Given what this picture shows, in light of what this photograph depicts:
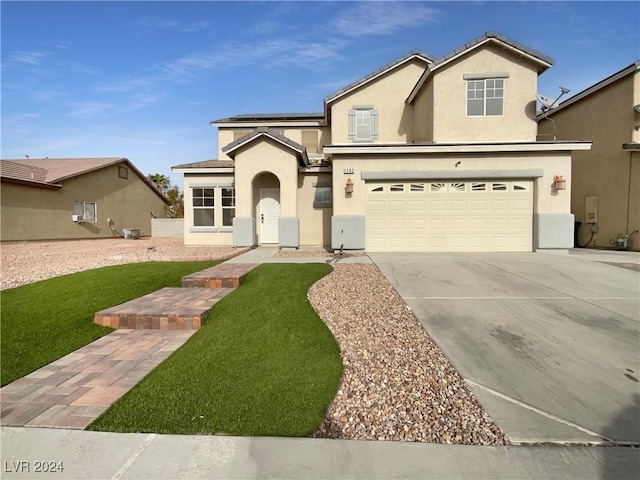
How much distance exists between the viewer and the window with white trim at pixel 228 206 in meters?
15.4

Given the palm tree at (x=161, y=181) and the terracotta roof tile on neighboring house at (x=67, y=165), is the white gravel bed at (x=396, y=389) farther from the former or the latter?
the palm tree at (x=161, y=181)

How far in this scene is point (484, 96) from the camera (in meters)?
12.7

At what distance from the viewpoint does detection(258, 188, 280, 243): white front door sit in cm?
1481

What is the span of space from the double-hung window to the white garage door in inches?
111

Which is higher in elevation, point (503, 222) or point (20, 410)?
point (503, 222)

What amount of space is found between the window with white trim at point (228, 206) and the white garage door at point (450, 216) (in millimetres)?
6531

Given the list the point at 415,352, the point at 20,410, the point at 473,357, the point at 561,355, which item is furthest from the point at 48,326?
the point at 561,355

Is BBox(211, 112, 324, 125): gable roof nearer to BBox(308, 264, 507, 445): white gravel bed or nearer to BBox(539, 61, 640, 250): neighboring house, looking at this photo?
BBox(539, 61, 640, 250): neighboring house

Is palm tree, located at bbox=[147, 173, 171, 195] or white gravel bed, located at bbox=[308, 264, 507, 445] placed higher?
palm tree, located at bbox=[147, 173, 171, 195]

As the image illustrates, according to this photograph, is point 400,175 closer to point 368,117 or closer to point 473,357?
point 368,117

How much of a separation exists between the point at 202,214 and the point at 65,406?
13194 mm

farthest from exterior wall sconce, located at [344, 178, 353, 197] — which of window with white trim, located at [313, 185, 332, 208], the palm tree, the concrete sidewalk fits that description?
the palm tree

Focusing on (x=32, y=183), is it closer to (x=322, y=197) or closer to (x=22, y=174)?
(x=22, y=174)

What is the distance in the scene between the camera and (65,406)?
9.70ft
